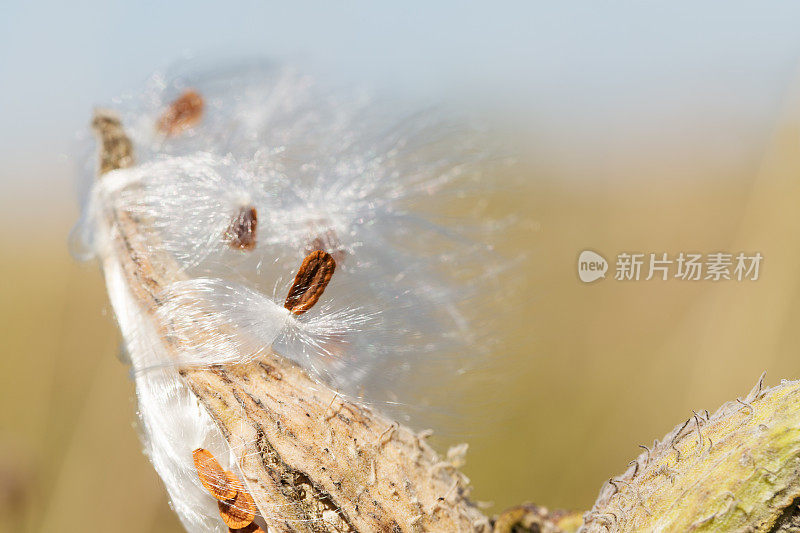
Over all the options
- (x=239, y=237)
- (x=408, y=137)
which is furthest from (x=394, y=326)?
(x=408, y=137)

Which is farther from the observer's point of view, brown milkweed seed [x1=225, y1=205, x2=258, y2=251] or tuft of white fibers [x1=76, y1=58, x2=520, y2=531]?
brown milkweed seed [x1=225, y1=205, x2=258, y2=251]

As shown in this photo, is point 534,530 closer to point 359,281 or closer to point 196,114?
point 359,281

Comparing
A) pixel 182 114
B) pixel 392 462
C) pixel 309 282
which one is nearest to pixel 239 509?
pixel 392 462

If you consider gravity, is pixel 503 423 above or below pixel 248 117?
below

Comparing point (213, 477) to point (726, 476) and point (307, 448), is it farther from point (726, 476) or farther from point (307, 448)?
point (726, 476)

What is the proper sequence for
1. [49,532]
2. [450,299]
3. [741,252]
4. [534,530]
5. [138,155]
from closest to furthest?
[534,530] → [138,155] → [450,299] → [49,532] → [741,252]

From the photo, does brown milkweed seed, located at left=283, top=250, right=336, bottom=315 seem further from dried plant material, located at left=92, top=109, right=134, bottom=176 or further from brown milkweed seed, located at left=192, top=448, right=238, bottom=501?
dried plant material, located at left=92, top=109, right=134, bottom=176

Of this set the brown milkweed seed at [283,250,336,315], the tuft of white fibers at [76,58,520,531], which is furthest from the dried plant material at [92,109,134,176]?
the brown milkweed seed at [283,250,336,315]

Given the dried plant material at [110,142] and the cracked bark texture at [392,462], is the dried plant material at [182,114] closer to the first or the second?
the dried plant material at [110,142]

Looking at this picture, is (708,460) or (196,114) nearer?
(708,460)
